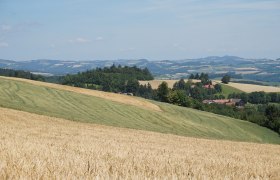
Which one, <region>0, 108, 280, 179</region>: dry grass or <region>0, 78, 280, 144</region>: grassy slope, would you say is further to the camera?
<region>0, 78, 280, 144</region>: grassy slope

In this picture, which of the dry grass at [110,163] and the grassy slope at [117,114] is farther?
the grassy slope at [117,114]

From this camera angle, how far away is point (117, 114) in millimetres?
55656

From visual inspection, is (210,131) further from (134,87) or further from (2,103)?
(134,87)

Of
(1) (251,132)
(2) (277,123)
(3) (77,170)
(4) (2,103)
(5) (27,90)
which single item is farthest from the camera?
(2) (277,123)

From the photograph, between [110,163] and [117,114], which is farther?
[117,114]

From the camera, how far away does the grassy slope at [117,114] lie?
4966cm

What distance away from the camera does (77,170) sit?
20.9 ft

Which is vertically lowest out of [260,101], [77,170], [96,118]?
[260,101]

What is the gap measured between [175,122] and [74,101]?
47.7ft

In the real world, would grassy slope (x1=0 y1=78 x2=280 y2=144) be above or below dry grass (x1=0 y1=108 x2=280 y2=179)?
below

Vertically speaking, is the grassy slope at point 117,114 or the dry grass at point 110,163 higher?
the dry grass at point 110,163

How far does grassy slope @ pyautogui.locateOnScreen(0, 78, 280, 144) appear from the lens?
49.7 meters

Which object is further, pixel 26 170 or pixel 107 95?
pixel 107 95

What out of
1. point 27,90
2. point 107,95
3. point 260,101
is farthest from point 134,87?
point 27,90
